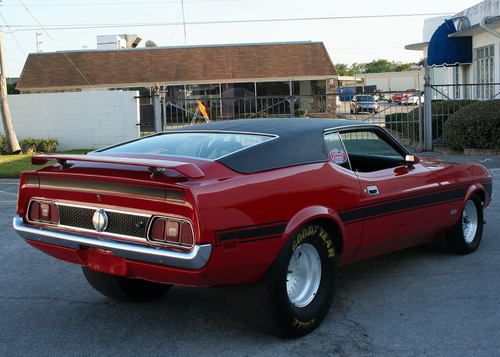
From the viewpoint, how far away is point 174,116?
61.1 ft

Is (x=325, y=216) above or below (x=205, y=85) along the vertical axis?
below

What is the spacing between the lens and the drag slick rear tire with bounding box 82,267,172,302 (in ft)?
16.0

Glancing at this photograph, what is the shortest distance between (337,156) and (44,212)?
87.1 inches

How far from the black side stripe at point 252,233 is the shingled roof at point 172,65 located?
32295mm

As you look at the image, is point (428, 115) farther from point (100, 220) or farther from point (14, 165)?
point (100, 220)

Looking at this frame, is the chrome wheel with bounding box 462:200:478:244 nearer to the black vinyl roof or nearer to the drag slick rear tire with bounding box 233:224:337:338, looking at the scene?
the black vinyl roof

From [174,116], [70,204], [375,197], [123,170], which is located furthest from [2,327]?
[174,116]

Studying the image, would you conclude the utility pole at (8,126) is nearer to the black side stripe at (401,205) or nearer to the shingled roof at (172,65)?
the black side stripe at (401,205)

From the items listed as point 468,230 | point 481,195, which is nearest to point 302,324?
point 468,230

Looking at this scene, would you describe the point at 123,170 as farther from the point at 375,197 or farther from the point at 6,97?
the point at 6,97

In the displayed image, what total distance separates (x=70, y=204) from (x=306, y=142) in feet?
5.71

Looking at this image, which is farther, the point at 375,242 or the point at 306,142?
the point at 375,242

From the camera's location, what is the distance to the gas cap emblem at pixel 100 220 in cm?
404

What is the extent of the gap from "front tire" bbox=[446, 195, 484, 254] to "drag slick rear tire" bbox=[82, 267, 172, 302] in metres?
2.98
